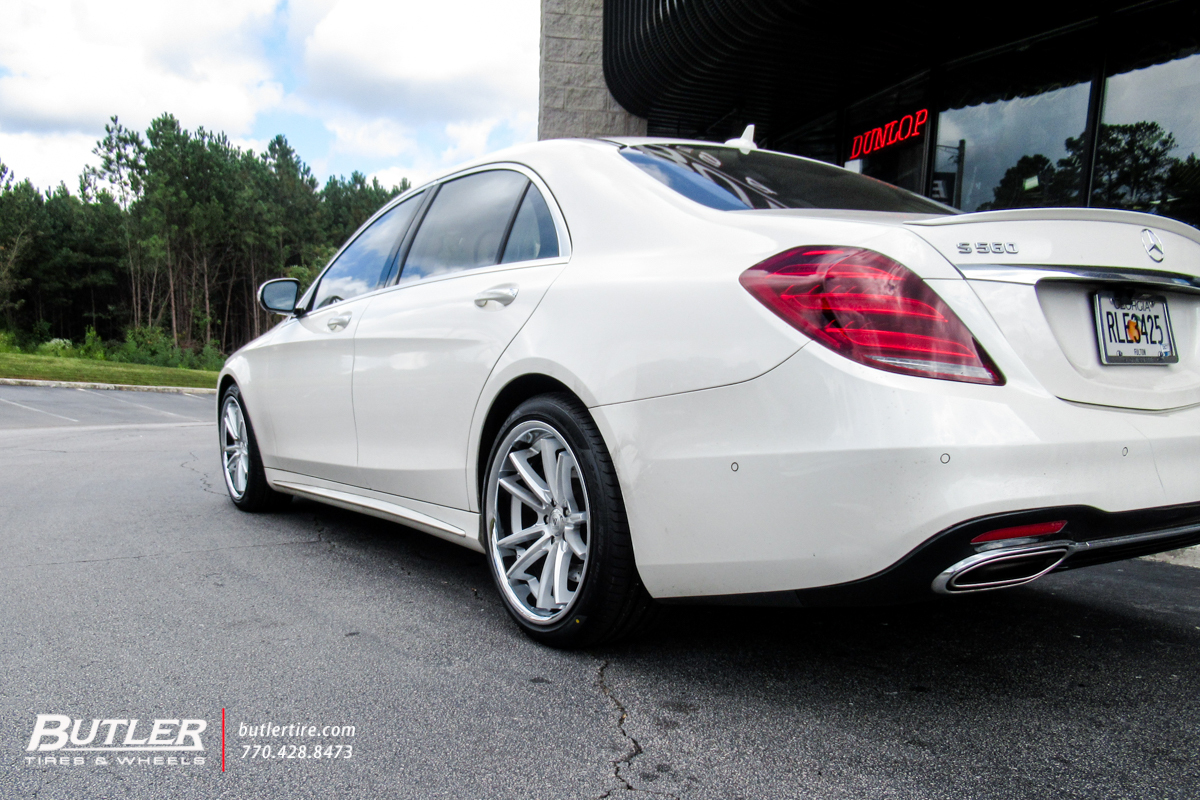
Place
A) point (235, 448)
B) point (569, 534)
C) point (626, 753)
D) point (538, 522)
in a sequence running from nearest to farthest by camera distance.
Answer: point (626, 753)
point (569, 534)
point (538, 522)
point (235, 448)

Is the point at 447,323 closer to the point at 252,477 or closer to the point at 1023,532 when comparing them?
the point at 1023,532

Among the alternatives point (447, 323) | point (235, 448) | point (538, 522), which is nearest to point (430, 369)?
point (447, 323)

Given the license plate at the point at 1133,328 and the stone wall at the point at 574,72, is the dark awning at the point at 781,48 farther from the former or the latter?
the license plate at the point at 1133,328

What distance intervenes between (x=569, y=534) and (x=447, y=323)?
3.05ft

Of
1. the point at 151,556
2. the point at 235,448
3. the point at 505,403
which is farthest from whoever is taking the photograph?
the point at 235,448

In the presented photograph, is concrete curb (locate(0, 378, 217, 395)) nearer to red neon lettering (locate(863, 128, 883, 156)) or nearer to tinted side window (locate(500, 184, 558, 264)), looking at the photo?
red neon lettering (locate(863, 128, 883, 156))

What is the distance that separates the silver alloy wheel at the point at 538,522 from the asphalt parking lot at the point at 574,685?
181 millimetres

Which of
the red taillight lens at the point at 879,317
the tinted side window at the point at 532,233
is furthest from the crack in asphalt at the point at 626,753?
the tinted side window at the point at 532,233

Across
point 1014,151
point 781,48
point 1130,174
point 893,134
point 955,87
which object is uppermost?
point 781,48

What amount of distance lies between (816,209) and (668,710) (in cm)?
135

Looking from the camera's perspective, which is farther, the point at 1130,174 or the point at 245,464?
the point at 1130,174

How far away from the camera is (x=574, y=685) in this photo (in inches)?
89.6

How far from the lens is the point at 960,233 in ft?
6.32

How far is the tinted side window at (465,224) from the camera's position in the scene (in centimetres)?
304
